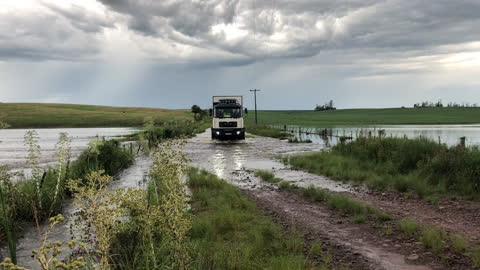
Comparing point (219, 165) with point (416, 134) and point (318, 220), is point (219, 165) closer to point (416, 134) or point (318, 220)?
point (318, 220)

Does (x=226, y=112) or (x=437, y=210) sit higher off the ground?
(x=226, y=112)

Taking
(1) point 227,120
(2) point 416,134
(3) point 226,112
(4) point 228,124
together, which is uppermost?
(3) point 226,112

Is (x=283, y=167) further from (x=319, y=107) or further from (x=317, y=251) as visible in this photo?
(x=319, y=107)

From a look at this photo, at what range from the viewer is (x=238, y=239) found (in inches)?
286

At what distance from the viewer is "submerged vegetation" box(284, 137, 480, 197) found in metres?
11.5

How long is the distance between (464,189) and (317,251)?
22.1ft

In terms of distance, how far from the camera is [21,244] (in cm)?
732

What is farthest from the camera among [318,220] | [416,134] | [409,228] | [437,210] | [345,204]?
[416,134]

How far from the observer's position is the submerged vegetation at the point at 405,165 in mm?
11547

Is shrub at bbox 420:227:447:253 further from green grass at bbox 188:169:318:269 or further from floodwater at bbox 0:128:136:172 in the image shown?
floodwater at bbox 0:128:136:172

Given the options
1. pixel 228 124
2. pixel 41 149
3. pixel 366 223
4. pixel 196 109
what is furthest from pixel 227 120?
pixel 196 109

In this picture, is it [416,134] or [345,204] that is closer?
[345,204]

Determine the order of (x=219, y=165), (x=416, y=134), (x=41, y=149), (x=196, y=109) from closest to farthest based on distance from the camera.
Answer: (x=219, y=165), (x=416, y=134), (x=41, y=149), (x=196, y=109)

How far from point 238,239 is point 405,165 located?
32.2 feet
